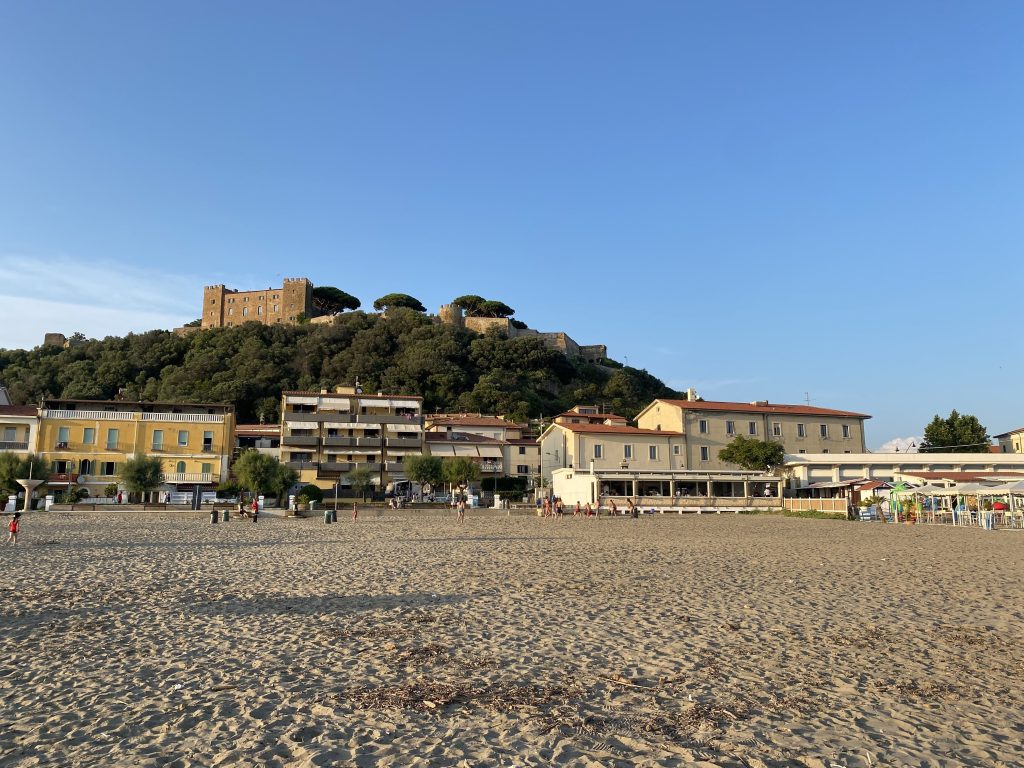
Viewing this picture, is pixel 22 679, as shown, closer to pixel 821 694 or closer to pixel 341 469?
pixel 821 694

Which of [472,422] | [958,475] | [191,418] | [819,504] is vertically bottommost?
[819,504]

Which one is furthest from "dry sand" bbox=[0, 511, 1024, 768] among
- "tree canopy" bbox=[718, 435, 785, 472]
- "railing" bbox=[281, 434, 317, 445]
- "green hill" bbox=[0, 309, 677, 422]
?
"green hill" bbox=[0, 309, 677, 422]

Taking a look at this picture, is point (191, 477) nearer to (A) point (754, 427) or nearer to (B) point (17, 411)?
(B) point (17, 411)

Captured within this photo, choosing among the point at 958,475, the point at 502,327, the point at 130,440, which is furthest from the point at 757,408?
the point at 502,327

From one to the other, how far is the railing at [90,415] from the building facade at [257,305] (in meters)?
78.7

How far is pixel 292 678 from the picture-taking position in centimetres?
716

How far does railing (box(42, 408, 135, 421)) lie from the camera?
5447cm

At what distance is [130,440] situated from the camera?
55.7 m

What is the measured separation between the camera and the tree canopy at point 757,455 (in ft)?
180

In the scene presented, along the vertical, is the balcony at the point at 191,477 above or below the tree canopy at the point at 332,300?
below

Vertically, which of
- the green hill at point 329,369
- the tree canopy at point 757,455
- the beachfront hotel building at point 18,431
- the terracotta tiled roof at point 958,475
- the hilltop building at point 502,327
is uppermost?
the hilltop building at point 502,327

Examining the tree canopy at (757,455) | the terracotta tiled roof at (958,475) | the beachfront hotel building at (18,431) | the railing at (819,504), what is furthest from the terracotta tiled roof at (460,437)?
the terracotta tiled roof at (958,475)

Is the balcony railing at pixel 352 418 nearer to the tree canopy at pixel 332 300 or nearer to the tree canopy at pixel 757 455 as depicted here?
the tree canopy at pixel 757 455

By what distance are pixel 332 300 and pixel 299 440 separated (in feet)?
267
